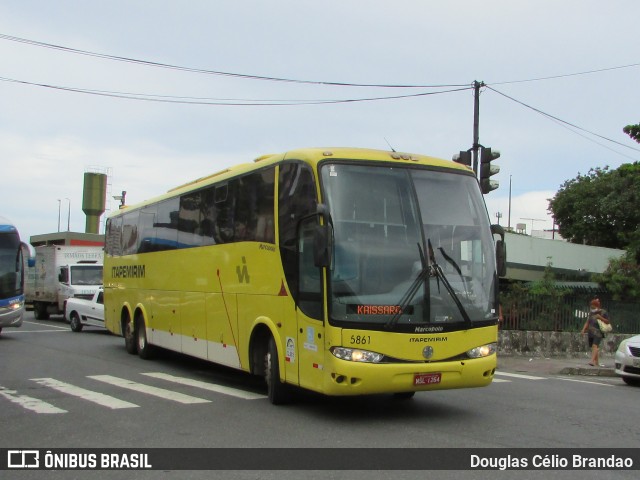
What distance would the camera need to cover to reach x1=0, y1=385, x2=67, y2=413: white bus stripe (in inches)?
357

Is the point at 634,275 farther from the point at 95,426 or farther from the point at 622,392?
the point at 95,426

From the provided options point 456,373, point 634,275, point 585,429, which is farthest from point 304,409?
point 634,275

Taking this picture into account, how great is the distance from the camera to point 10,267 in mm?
20469

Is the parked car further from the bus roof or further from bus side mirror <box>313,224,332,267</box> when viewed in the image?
bus side mirror <box>313,224,332,267</box>

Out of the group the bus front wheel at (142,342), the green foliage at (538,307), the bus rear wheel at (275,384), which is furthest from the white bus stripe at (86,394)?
the green foliage at (538,307)

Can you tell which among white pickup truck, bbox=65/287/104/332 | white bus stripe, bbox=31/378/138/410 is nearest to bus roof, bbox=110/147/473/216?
white bus stripe, bbox=31/378/138/410

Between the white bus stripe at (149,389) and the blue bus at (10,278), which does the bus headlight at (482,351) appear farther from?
the blue bus at (10,278)

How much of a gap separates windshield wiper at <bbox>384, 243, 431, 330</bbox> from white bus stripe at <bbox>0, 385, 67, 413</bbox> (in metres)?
4.41

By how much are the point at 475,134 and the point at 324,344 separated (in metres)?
11.8

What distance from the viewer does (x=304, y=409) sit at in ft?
30.6

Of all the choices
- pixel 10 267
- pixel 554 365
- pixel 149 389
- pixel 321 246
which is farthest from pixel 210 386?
pixel 10 267

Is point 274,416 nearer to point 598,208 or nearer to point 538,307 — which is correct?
point 538,307

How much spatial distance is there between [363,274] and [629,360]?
8.57 meters

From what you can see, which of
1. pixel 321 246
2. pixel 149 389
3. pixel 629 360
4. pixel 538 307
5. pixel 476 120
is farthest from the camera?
pixel 538 307
